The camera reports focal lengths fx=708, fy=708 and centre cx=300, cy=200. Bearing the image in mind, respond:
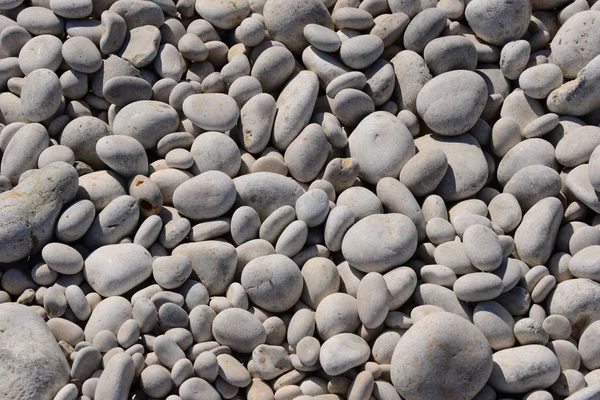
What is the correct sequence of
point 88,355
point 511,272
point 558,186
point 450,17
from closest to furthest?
point 88,355 < point 511,272 < point 558,186 < point 450,17

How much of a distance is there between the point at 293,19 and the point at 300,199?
103 centimetres

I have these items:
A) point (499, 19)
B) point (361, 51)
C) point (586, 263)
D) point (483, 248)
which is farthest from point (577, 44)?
point (483, 248)

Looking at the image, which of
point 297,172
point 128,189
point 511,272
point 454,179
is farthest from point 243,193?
point 511,272

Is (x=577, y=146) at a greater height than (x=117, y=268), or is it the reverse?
(x=577, y=146)

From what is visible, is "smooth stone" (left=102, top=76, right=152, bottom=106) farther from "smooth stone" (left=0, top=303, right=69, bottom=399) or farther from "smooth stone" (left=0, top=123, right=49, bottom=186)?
"smooth stone" (left=0, top=303, right=69, bottom=399)

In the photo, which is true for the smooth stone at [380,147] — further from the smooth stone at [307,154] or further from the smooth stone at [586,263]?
the smooth stone at [586,263]

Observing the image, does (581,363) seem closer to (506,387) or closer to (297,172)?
(506,387)

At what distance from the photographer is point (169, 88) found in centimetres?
332

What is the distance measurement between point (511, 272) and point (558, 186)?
52cm

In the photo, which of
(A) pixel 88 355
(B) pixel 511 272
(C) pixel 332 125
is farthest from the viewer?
(C) pixel 332 125

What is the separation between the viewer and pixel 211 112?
10.4 feet

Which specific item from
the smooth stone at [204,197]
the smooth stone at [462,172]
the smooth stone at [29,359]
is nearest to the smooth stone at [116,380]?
the smooth stone at [29,359]

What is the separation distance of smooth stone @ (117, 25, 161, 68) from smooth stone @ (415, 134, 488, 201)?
1.39 m

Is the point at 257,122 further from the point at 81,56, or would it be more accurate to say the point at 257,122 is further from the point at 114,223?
the point at 81,56
